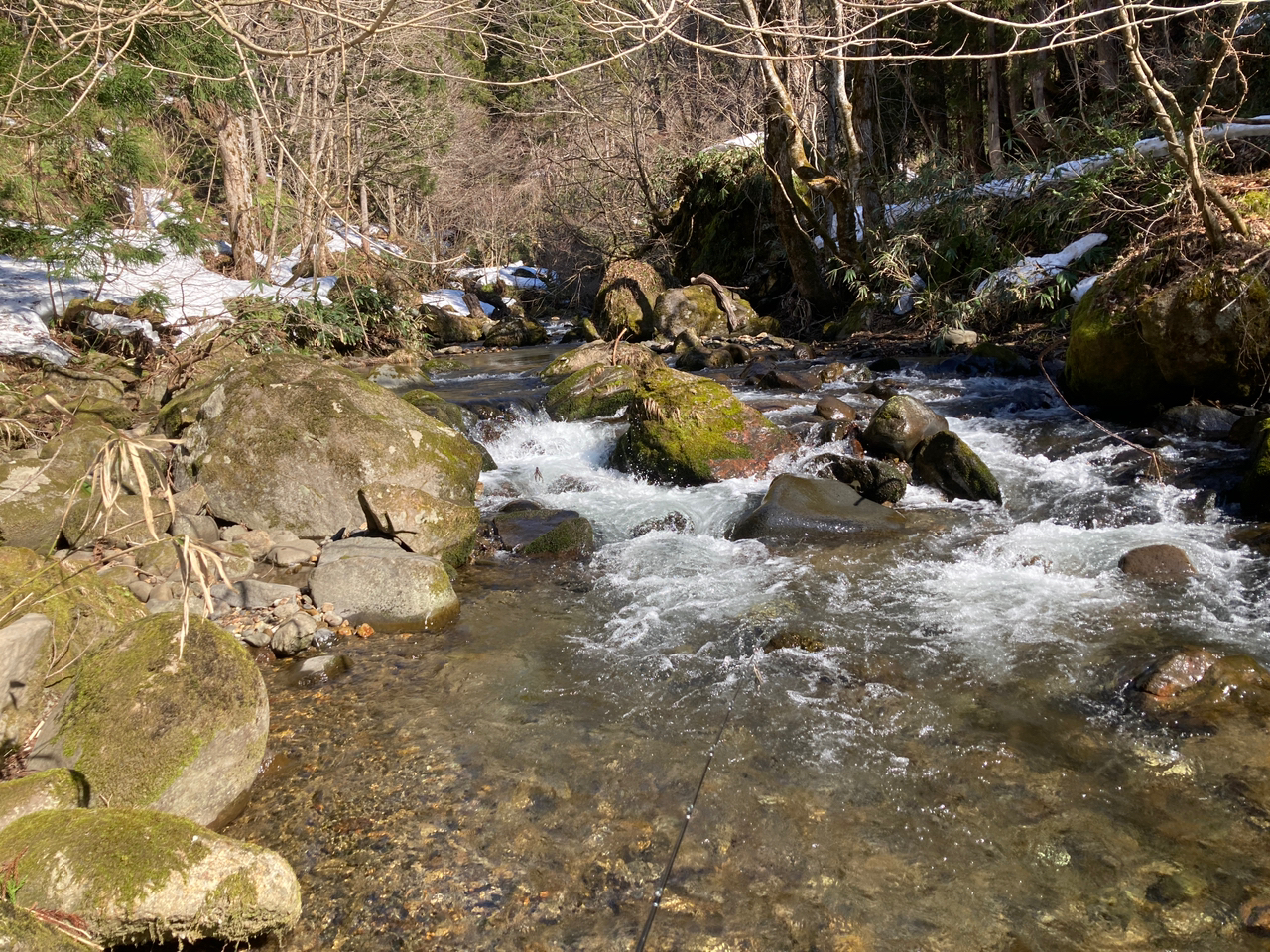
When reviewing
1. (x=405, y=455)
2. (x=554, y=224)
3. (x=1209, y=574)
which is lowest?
(x=1209, y=574)

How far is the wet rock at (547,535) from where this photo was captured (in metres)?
5.78

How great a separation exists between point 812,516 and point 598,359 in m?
6.22

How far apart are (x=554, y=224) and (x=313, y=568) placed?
19.7 metres

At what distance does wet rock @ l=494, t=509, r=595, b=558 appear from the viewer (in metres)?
5.78

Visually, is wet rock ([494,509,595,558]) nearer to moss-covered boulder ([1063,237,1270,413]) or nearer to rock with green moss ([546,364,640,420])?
rock with green moss ([546,364,640,420])

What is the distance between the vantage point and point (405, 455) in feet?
20.1

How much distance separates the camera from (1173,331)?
23.1 feet

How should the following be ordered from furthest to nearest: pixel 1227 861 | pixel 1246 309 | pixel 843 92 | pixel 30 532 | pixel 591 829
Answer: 1. pixel 843 92
2. pixel 1246 309
3. pixel 30 532
4. pixel 591 829
5. pixel 1227 861

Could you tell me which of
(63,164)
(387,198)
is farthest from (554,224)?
(63,164)

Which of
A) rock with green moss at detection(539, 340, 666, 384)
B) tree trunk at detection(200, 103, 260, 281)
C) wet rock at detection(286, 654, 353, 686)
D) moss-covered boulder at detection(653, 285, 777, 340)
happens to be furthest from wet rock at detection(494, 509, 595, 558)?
tree trunk at detection(200, 103, 260, 281)

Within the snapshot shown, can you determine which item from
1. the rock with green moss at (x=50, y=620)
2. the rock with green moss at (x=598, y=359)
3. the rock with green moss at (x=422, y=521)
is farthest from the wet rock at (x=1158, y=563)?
the rock with green moss at (x=598, y=359)

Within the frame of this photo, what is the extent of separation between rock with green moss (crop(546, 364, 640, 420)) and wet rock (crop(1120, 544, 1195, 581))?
16.2 ft

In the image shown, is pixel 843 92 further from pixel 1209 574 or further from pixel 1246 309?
pixel 1209 574

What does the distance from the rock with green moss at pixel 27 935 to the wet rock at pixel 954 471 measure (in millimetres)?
6075
